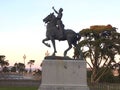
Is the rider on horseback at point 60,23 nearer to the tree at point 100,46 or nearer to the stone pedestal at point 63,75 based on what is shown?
the stone pedestal at point 63,75

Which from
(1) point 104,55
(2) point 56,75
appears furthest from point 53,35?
(1) point 104,55

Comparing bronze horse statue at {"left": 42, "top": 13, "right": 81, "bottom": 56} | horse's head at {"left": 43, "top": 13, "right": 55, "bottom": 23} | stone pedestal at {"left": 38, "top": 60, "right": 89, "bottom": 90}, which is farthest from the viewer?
horse's head at {"left": 43, "top": 13, "right": 55, "bottom": 23}

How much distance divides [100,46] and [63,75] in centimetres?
3184

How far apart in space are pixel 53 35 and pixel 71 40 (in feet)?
3.28

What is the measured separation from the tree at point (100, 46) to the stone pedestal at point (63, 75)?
30171 mm

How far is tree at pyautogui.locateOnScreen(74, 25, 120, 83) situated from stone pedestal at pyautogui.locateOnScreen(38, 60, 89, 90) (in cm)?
3017

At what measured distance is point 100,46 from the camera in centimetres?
5256

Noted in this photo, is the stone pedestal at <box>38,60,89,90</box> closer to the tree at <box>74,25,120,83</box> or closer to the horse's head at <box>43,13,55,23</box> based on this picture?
the horse's head at <box>43,13,55,23</box>

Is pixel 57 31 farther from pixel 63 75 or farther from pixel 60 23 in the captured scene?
pixel 63 75

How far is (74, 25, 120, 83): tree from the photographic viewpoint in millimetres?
52516

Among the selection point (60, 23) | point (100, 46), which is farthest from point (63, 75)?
point (100, 46)

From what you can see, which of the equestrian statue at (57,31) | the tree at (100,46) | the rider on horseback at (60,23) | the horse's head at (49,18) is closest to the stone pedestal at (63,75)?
the equestrian statue at (57,31)

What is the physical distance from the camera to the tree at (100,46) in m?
52.5

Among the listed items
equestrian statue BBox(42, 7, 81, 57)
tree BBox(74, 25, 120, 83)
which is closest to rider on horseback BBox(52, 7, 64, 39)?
equestrian statue BBox(42, 7, 81, 57)
